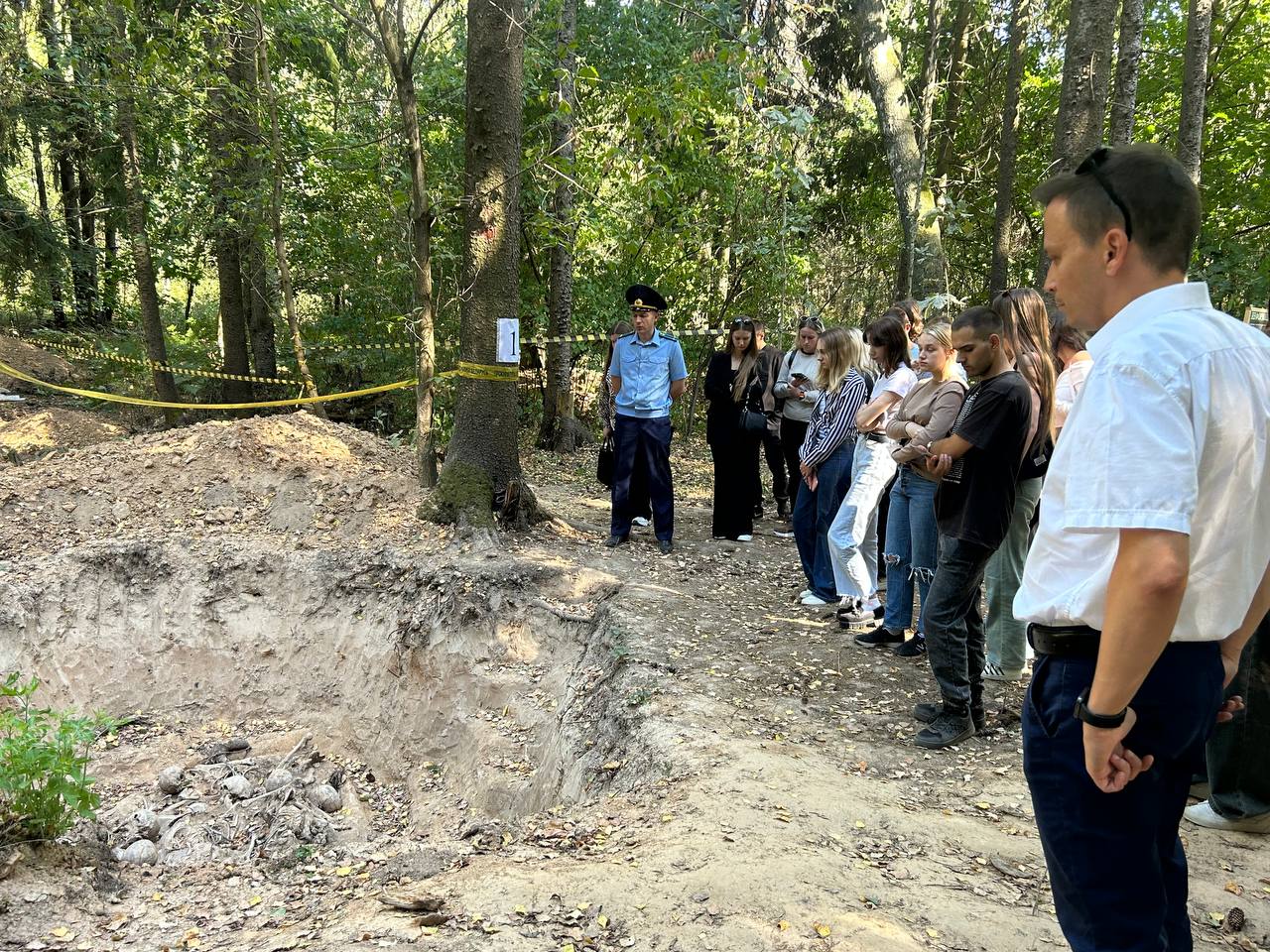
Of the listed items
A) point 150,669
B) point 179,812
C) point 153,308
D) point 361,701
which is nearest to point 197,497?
point 150,669

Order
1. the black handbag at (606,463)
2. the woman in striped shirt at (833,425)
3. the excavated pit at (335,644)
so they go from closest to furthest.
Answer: the excavated pit at (335,644) → the woman in striped shirt at (833,425) → the black handbag at (606,463)

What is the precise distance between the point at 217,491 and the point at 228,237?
5073mm

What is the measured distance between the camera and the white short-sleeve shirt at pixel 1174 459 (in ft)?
5.02

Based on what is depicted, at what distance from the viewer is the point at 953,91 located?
1638 cm

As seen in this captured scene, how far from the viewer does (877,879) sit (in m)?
2.98

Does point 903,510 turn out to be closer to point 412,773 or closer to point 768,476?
point 412,773

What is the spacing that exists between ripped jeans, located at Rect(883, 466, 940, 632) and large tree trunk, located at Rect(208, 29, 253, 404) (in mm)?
7951

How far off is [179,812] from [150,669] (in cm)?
213

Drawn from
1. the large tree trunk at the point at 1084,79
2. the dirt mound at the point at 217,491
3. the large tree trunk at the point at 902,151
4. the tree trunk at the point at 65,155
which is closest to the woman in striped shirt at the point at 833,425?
the large tree trunk at the point at 1084,79

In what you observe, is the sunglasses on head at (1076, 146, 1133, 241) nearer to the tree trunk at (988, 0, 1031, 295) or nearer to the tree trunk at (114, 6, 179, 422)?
the tree trunk at (114, 6, 179, 422)

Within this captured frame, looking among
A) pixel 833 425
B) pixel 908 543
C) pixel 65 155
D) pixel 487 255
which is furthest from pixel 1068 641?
pixel 65 155

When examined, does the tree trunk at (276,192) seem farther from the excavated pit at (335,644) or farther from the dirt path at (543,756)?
the excavated pit at (335,644)

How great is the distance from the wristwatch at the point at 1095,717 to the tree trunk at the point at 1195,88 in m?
10.6

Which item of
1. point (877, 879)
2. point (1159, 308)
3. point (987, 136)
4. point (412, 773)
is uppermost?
point (987, 136)
